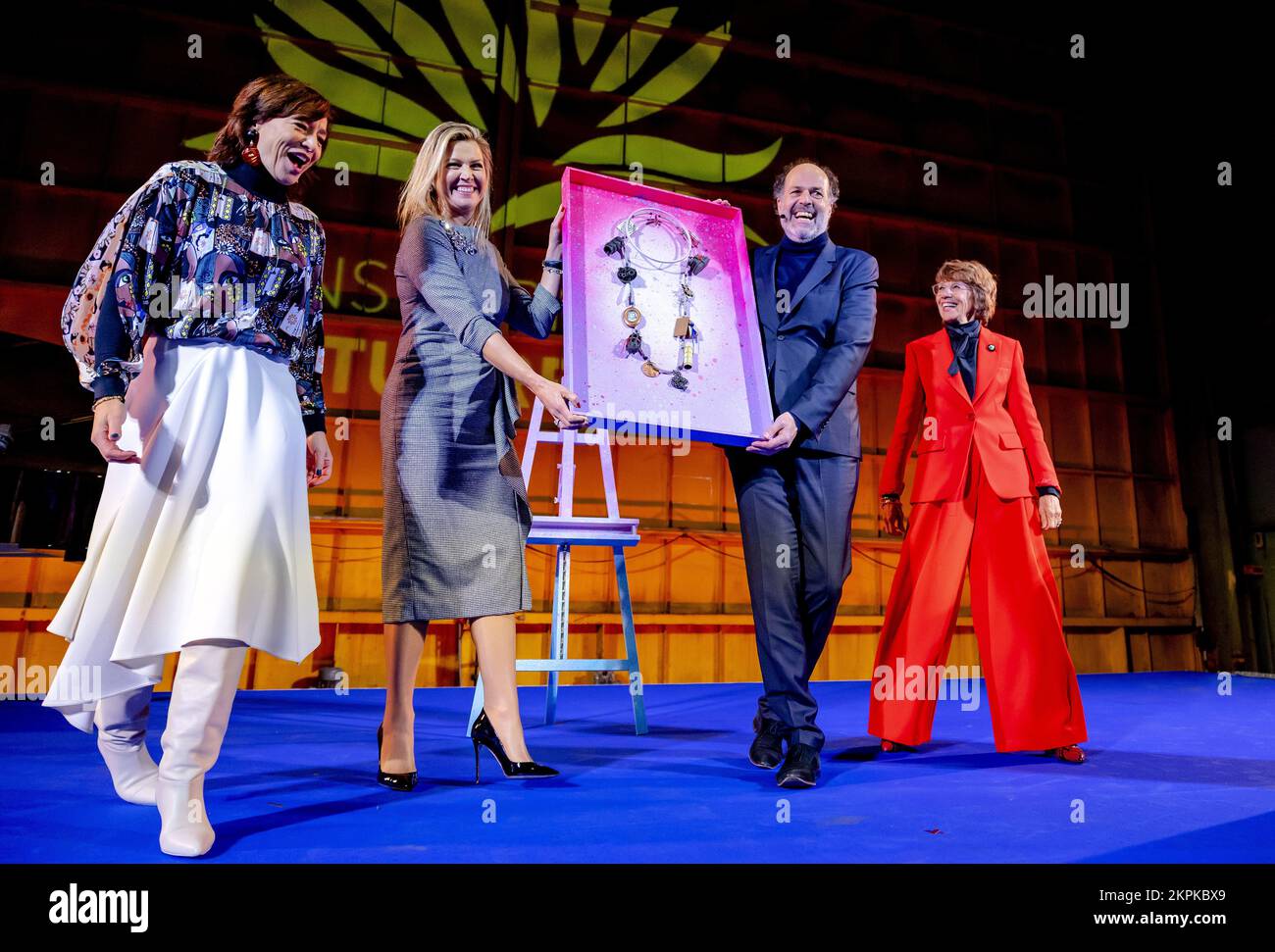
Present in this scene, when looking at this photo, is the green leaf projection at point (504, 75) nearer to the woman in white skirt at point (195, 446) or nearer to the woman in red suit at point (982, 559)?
the woman in red suit at point (982, 559)

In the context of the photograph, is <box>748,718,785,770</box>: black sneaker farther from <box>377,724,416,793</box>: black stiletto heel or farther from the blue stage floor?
<box>377,724,416,793</box>: black stiletto heel

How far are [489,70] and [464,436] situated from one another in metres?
6.38

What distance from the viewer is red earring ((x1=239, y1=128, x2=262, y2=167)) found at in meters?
1.59

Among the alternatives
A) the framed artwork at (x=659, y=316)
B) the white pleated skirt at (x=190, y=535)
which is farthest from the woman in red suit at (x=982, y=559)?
the white pleated skirt at (x=190, y=535)

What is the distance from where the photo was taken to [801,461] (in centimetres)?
222

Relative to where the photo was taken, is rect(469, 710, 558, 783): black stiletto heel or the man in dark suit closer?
rect(469, 710, 558, 783): black stiletto heel

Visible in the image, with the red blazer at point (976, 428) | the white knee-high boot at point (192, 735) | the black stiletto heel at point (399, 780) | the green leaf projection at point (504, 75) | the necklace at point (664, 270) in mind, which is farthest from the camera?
the green leaf projection at point (504, 75)

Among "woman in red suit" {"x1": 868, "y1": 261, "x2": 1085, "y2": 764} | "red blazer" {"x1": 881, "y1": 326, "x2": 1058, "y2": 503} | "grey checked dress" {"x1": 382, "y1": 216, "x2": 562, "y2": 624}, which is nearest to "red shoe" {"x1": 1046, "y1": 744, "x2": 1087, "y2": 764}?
"woman in red suit" {"x1": 868, "y1": 261, "x2": 1085, "y2": 764}

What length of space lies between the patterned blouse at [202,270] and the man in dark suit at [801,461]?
1180 mm

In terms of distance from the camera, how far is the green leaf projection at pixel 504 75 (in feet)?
23.2

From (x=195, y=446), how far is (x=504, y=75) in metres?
6.79

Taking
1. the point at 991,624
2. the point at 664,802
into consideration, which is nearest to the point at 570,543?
the point at 664,802

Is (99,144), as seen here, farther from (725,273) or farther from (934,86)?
(934,86)

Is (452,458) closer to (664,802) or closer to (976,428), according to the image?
(664,802)
